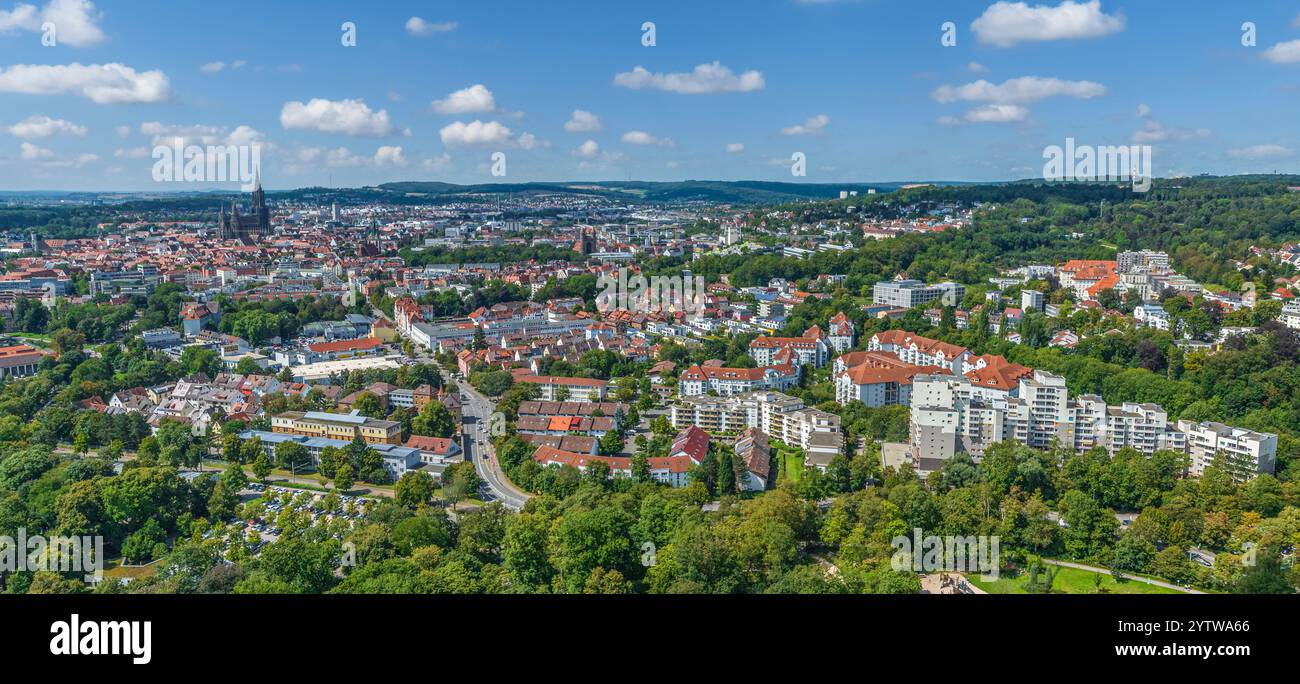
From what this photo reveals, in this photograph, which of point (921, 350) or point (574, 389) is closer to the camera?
point (574, 389)

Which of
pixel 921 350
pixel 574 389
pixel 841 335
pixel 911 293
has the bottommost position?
pixel 574 389

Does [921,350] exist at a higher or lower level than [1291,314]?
lower

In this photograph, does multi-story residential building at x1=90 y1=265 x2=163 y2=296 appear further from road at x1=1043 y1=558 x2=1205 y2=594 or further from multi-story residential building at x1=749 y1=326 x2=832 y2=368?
road at x1=1043 y1=558 x2=1205 y2=594

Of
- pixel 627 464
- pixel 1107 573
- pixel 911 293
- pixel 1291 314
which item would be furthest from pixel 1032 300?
pixel 627 464

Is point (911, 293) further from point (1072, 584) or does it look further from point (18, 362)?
point (18, 362)

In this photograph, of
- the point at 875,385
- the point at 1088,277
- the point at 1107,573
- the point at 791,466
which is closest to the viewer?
the point at 1107,573

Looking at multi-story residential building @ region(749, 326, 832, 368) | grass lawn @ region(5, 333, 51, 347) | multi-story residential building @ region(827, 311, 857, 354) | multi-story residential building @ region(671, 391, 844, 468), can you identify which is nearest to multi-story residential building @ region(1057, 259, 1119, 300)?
multi-story residential building @ region(827, 311, 857, 354)
